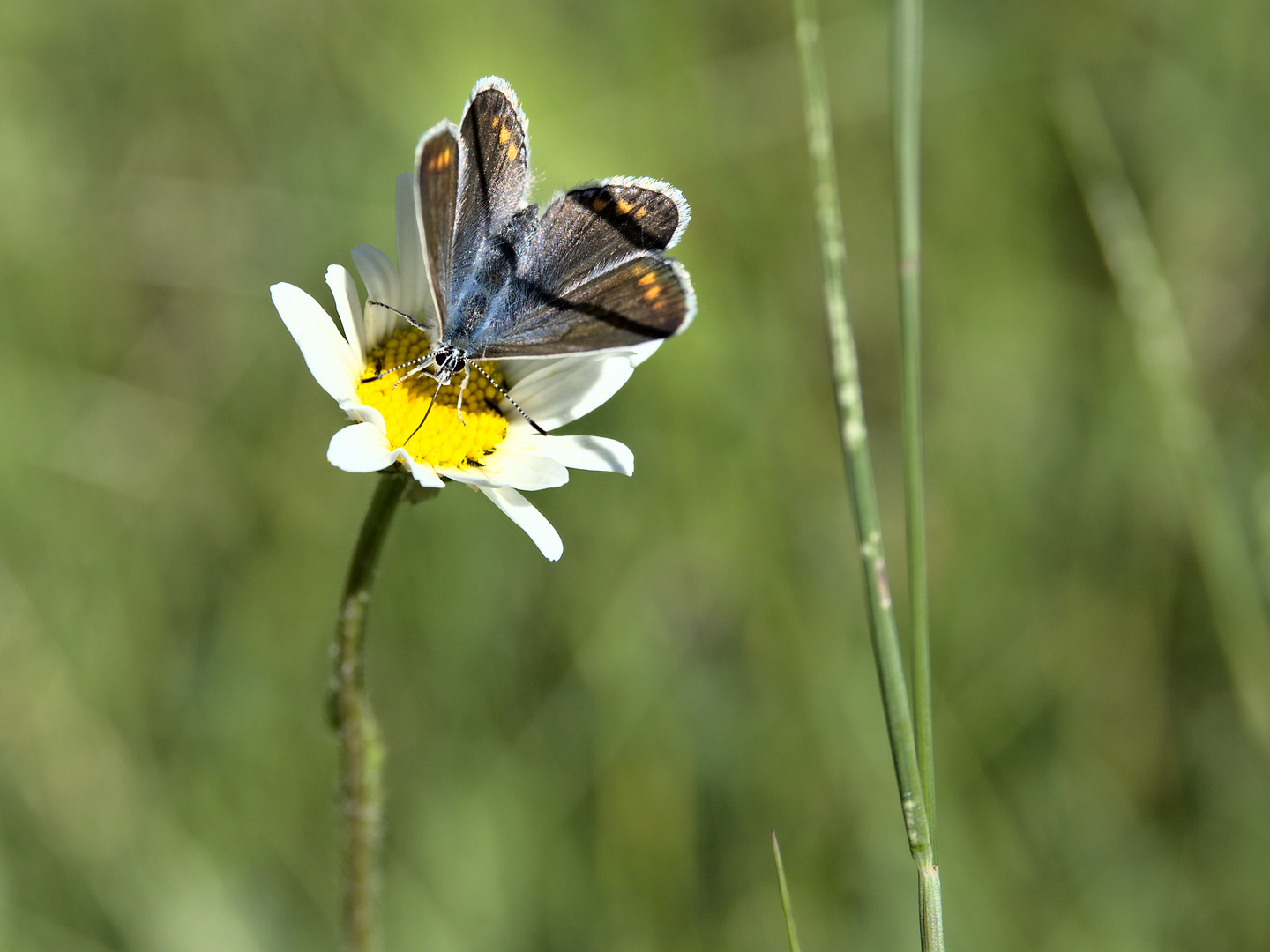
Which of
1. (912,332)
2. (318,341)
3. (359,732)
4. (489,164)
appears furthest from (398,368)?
(912,332)

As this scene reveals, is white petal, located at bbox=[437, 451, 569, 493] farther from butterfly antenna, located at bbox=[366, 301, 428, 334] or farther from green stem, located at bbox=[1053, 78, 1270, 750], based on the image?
green stem, located at bbox=[1053, 78, 1270, 750]

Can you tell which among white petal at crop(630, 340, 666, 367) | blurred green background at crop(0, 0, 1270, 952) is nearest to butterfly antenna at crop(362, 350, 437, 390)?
white petal at crop(630, 340, 666, 367)

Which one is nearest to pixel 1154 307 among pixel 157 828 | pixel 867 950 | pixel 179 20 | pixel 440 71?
pixel 867 950

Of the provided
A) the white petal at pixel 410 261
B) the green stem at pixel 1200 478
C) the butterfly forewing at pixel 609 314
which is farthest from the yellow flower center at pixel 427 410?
the green stem at pixel 1200 478

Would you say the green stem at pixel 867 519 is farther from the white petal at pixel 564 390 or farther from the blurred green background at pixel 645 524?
the blurred green background at pixel 645 524

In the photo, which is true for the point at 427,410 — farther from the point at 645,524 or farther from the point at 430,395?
the point at 645,524

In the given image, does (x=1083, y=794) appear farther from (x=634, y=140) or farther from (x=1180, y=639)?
(x=634, y=140)
